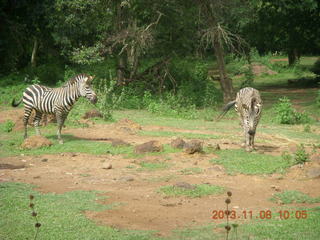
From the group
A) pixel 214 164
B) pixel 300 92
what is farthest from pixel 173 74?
pixel 214 164

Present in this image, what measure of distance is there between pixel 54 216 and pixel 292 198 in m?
3.69

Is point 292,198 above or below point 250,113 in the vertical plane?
below

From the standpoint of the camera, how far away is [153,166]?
11.1m

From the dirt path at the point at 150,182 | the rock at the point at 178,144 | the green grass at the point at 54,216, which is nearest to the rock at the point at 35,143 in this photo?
the dirt path at the point at 150,182

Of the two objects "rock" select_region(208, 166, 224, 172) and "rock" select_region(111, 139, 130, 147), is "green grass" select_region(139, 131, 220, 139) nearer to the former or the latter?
"rock" select_region(111, 139, 130, 147)

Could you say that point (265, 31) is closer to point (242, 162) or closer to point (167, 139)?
point (167, 139)

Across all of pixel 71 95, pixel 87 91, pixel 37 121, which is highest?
pixel 87 91

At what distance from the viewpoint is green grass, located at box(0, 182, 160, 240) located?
699 cm

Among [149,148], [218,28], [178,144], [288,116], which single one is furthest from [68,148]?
[218,28]

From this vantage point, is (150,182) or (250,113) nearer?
(150,182)

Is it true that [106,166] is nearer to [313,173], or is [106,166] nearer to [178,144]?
[178,144]

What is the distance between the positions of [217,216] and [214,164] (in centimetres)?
348

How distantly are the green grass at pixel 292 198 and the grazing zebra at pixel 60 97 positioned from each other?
5950 millimetres

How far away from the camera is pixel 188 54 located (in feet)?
78.5
